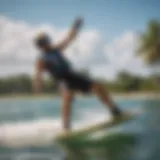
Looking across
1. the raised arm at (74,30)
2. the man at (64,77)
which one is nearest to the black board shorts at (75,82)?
the man at (64,77)

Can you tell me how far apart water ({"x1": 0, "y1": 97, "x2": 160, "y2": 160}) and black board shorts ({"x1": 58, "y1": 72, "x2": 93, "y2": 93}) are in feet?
0.13

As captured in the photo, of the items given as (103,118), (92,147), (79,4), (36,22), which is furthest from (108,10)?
(92,147)

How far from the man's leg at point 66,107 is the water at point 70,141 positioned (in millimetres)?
16

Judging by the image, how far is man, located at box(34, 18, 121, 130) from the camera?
1085mm

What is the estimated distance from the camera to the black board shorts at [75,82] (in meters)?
1.09

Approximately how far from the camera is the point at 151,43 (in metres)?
1.12

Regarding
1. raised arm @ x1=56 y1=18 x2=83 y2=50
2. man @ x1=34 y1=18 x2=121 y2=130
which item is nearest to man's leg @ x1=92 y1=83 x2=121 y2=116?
man @ x1=34 y1=18 x2=121 y2=130

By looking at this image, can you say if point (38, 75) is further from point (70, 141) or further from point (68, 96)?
point (70, 141)

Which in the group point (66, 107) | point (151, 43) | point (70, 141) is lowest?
point (70, 141)

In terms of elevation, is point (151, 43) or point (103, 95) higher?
point (151, 43)

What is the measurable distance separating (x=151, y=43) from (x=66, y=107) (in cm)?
37

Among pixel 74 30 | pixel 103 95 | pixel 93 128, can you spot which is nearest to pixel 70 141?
pixel 93 128

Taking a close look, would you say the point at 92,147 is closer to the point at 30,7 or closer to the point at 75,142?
the point at 75,142

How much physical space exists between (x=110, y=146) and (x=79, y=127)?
0.12m
